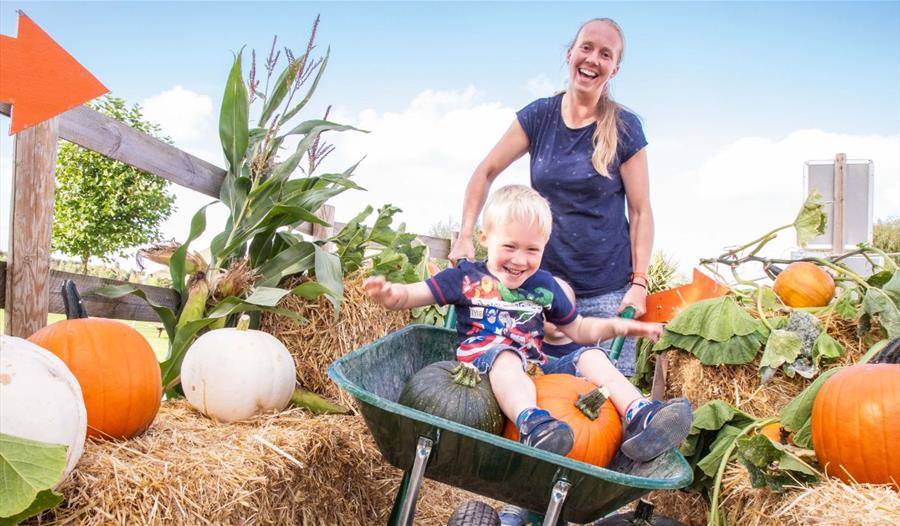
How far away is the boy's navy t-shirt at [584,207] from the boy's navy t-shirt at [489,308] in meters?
0.66

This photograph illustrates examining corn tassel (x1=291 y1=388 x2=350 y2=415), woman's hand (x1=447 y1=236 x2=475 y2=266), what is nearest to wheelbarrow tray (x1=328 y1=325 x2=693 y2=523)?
woman's hand (x1=447 y1=236 x2=475 y2=266)

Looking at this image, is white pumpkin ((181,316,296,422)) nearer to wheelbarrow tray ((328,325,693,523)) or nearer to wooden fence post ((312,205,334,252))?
wheelbarrow tray ((328,325,693,523))

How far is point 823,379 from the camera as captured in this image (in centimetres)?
243

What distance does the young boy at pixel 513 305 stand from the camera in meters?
2.22

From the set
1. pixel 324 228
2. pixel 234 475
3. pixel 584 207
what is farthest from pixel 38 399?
pixel 324 228

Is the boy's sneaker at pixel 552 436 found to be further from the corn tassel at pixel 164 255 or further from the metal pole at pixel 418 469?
the corn tassel at pixel 164 255

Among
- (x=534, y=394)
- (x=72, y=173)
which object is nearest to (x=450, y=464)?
(x=534, y=394)

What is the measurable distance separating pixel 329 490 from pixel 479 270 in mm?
1128

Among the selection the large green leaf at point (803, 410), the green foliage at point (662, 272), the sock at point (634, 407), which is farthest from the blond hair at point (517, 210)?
the green foliage at point (662, 272)

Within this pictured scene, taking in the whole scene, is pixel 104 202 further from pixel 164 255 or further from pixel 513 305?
pixel 513 305

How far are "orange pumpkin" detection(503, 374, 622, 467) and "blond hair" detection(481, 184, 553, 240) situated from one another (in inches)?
23.4

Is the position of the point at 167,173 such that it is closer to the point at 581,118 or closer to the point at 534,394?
the point at 581,118

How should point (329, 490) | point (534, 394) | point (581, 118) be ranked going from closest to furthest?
point (534, 394), point (329, 490), point (581, 118)

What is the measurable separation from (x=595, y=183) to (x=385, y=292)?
4.33 feet
